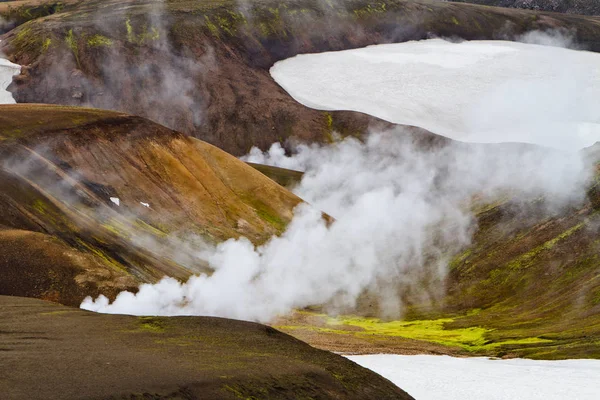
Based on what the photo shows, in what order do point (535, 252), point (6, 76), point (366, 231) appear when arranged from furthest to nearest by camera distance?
point (6, 76)
point (366, 231)
point (535, 252)

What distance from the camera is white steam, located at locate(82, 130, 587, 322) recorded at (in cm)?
7762

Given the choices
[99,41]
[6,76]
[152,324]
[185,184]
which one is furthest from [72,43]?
[152,324]

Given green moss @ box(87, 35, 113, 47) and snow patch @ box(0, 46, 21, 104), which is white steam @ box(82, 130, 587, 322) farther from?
snow patch @ box(0, 46, 21, 104)

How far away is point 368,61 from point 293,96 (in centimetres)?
2767

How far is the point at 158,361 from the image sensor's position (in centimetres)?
3100

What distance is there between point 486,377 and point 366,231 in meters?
59.3

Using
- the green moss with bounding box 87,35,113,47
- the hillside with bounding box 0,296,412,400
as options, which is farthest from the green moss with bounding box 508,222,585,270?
the green moss with bounding box 87,35,113,47

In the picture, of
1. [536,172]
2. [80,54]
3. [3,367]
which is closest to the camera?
[3,367]

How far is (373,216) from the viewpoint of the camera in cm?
12119

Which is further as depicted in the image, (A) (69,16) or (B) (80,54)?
(A) (69,16)

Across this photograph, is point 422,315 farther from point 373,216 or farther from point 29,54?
point 29,54

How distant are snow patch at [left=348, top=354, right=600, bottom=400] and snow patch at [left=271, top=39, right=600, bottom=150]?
89.4m

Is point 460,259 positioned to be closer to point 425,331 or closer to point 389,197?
point 389,197

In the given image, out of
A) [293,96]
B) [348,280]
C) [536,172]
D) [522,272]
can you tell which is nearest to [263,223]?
[348,280]
